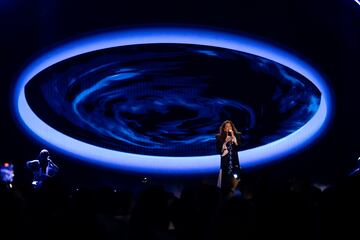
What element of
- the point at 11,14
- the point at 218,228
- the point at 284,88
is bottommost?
the point at 218,228

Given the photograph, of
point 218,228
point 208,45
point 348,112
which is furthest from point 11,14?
point 348,112

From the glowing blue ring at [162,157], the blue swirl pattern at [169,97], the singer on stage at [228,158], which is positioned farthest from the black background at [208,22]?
the singer on stage at [228,158]

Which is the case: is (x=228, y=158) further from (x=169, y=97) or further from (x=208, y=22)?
(x=169, y=97)

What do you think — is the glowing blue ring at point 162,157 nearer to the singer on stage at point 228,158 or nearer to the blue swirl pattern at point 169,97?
the blue swirl pattern at point 169,97

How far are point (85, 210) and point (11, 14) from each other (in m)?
6.11

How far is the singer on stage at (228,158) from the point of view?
24.5 ft

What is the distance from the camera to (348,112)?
1022 cm

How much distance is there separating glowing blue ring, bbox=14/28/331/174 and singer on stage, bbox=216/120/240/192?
1.77 metres

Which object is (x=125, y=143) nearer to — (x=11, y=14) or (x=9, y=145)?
(x=9, y=145)

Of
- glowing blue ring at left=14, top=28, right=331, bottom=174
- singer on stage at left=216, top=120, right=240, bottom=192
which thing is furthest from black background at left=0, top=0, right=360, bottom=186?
singer on stage at left=216, top=120, right=240, bottom=192

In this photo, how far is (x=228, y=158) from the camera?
24.9 feet

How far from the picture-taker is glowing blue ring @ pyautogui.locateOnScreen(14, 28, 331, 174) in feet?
25.5

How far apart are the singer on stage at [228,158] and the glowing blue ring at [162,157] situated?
177cm

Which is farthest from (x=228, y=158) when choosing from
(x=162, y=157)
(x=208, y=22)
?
(x=162, y=157)
